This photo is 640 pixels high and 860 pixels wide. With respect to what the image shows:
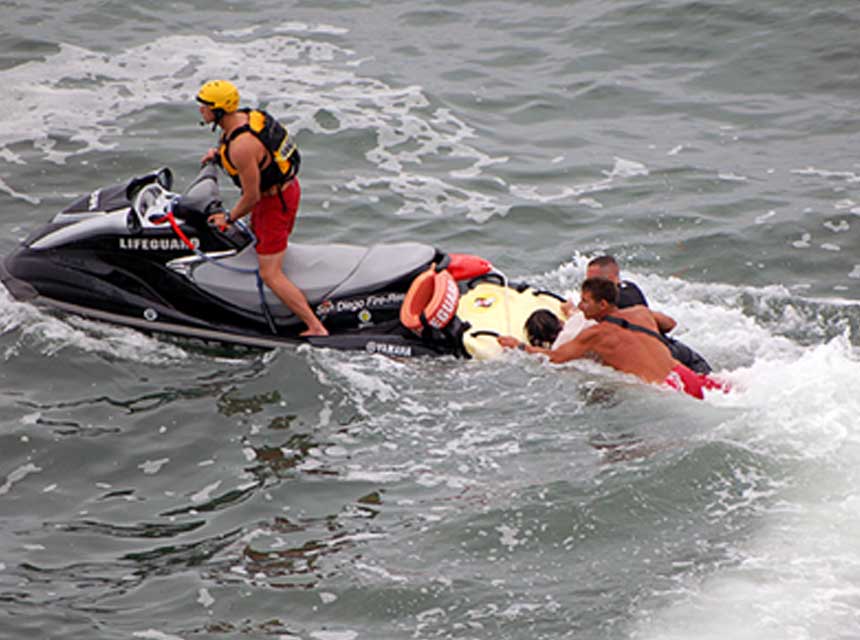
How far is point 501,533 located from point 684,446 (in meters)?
1.32

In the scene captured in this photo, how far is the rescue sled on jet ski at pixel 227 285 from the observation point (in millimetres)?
8844

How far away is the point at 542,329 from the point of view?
8.65m

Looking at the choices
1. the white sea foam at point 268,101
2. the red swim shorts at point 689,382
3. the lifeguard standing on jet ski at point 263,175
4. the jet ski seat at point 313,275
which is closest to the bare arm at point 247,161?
the lifeguard standing on jet ski at point 263,175

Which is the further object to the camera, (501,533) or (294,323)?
(294,323)

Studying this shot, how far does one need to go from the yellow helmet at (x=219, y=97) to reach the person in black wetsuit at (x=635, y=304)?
2.69m

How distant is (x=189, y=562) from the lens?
256 inches

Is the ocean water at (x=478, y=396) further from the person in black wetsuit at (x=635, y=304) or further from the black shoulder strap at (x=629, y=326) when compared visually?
the black shoulder strap at (x=629, y=326)

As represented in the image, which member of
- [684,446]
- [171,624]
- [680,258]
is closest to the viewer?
[171,624]

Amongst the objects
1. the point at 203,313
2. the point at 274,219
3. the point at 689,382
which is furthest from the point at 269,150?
the point at 689,382

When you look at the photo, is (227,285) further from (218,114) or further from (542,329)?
(542,329)

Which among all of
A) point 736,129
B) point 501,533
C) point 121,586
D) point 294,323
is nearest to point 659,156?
point 736,129

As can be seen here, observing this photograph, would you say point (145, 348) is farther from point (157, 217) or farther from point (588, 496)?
point (588, 496)

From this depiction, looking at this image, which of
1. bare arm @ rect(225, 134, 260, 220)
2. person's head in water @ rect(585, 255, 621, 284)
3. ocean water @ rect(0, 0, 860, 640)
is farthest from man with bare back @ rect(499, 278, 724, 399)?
bare arm @ rect(225, 134, 260, 220)

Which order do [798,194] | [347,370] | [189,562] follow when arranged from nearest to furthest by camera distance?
[189,562] < [347,370] < [798,194]
